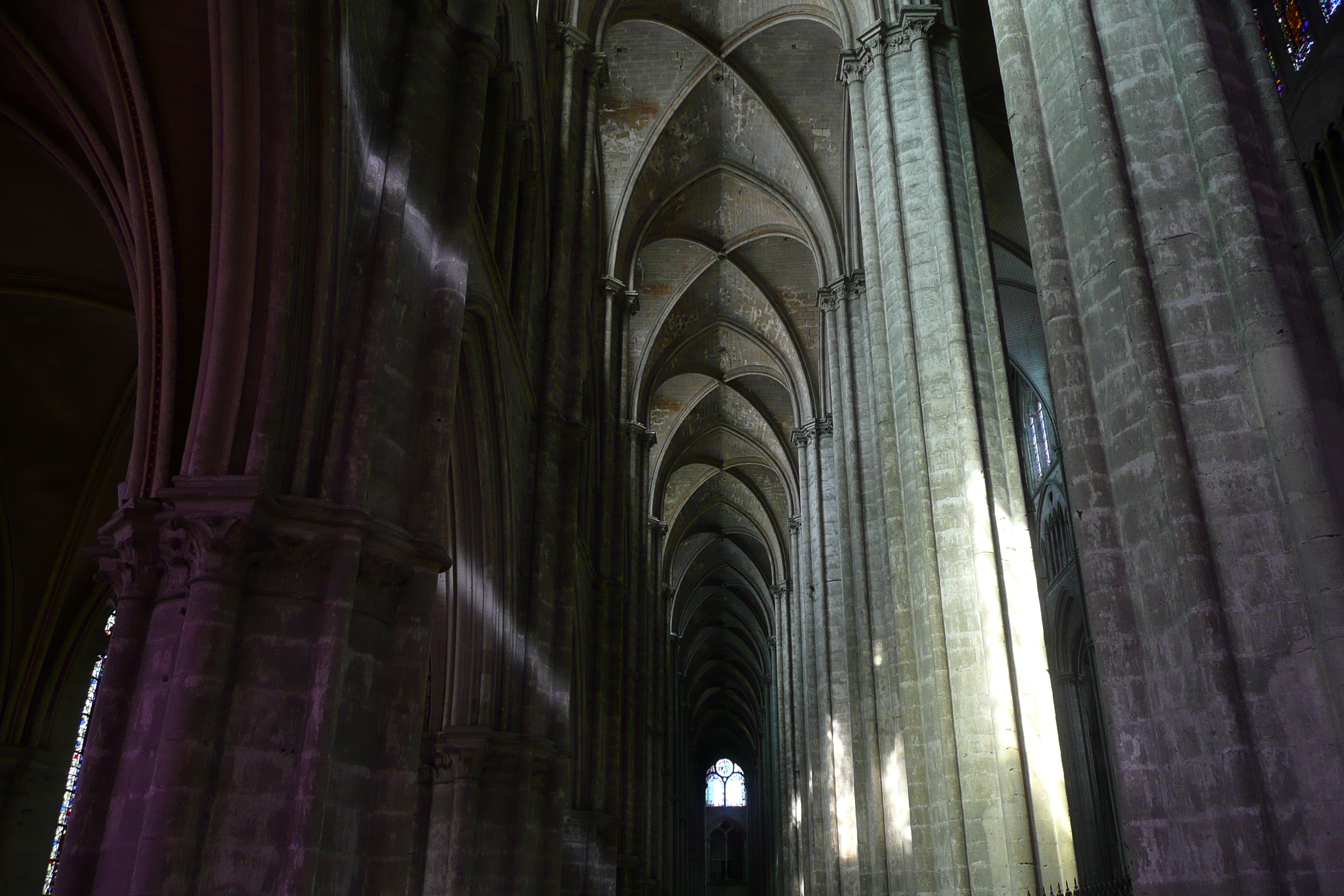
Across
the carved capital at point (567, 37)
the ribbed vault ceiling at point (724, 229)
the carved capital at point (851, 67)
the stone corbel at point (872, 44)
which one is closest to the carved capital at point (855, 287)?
the ribbed vault ceiling at point (724, 229)

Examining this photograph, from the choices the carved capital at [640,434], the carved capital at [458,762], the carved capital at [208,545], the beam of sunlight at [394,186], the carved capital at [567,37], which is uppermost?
the carved capital at [567,37]

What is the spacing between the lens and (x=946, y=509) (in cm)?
1019

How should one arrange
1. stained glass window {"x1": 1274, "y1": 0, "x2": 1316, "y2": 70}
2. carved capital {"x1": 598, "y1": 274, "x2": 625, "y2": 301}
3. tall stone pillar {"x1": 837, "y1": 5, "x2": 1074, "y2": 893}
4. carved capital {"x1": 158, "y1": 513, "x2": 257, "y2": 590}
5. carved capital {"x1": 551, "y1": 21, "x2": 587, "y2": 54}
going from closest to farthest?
carved capital {"x1": 158, "y1": 513, "x2": 257, "y2": 590} → tall stone pillar {"x1": 837, "y1": 5, "x2": 1074, "y2": 893} → stained glass window {"x1": 1274, "y1": 0, "x2": 1316, "y2": 70} → carved capital {"x1": 551, "y1": 21, "x2": 587, "y2": 54} → carved capital {"x1": 598, "y1": 274, "x2": 625, "y2": 301}

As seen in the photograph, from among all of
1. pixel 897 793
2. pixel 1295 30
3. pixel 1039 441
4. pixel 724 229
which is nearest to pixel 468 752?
pixel 897 793

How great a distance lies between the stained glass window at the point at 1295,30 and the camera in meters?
12.6

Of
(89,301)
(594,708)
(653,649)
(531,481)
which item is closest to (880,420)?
(531,481)

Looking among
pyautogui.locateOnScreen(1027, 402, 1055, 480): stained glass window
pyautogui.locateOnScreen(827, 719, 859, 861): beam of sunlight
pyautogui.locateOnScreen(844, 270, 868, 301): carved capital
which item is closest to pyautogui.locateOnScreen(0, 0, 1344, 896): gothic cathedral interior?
pyautogui.locateOnScreen(827, 719, 859, 861): beam of sunlight

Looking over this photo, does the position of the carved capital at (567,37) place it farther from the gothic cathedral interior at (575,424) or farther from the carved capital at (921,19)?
the carved capital at (921,19)

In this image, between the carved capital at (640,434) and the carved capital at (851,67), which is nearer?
the carved capital at (851,67)

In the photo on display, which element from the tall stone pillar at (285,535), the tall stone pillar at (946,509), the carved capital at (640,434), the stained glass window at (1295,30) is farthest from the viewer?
the carved capital at (640,434)

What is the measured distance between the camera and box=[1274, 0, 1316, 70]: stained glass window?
495 inches

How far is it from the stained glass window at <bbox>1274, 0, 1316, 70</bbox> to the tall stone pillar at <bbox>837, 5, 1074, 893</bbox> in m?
4.35

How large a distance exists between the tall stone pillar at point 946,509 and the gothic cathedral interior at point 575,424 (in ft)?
0.16

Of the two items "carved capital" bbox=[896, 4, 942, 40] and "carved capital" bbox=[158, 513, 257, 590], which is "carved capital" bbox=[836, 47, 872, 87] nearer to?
"carved capital" bbox=[896, 4, 942, 40]
